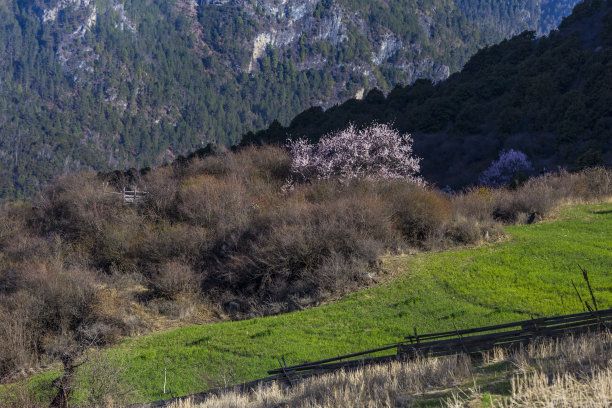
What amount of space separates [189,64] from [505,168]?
511 feet

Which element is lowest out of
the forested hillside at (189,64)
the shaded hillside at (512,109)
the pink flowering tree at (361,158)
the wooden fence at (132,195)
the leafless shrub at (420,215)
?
the leafless shrub at (420,215)

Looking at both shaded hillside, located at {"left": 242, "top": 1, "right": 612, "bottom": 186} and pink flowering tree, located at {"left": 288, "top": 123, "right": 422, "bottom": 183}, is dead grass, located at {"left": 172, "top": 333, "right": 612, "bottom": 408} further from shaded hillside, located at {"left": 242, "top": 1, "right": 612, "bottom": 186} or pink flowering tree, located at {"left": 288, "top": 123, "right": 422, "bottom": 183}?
shaded hillside, located at {"left": 242, "top": 1, "right": 612, "bottom": 186}

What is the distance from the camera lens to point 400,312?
14828 mm

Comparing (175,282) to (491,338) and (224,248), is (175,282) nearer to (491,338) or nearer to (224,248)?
(224,248)

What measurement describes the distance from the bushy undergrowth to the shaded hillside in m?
13.0

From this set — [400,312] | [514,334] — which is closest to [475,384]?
[514,334]

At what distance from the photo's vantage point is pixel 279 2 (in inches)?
7849

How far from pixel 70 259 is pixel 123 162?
118701 millimetres

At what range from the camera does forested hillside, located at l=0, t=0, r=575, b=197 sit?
152375 millimetres

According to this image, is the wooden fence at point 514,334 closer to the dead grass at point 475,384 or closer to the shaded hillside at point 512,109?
the dead grass at point 475,384

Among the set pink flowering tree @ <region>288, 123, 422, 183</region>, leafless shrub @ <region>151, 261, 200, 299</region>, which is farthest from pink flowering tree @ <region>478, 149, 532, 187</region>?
leafless shrub @ <region>151, 261, 200, 299</region>

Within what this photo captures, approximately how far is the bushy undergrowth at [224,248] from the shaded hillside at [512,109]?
13.0 m

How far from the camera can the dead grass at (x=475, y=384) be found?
→ 5055mm

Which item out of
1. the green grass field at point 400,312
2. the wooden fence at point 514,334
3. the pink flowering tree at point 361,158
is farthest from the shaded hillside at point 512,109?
the wooden fence at point 514,334
